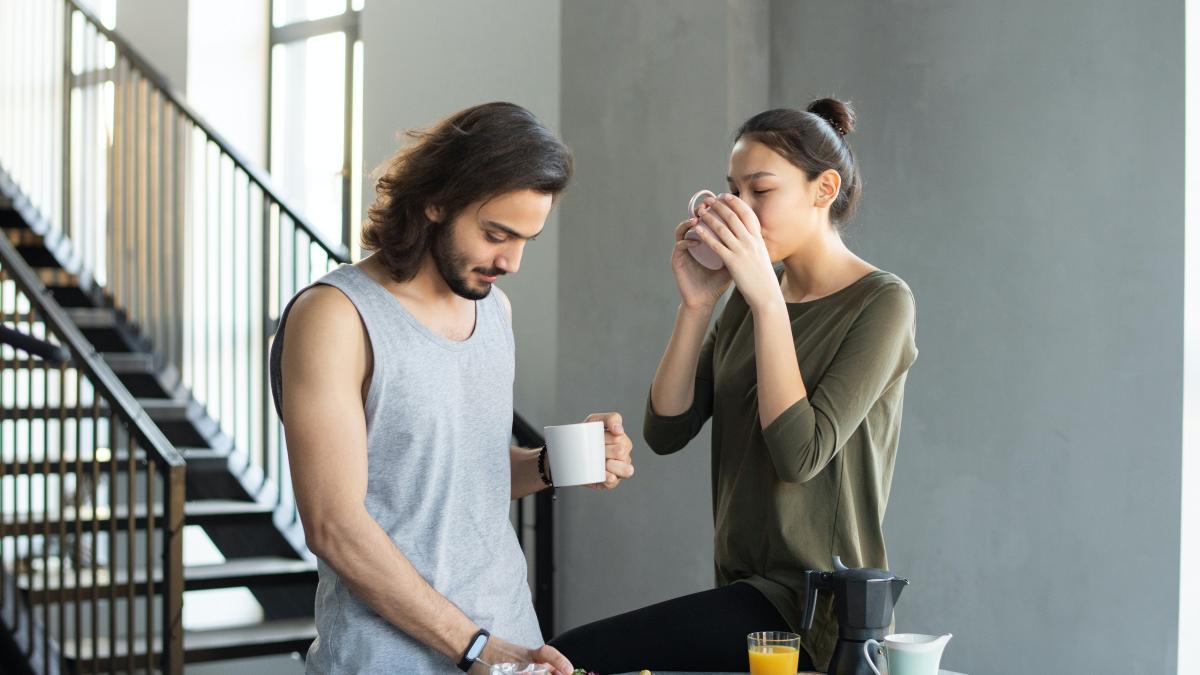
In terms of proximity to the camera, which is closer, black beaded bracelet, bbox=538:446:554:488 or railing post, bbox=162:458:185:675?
black beaded bracelet, bbox=538:446:554:488

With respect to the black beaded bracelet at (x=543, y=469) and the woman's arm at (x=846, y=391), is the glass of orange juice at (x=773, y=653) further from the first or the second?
the black beaded bracelet at (x=543, y=469)

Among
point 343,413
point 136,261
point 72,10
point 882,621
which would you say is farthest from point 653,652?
point 72,10

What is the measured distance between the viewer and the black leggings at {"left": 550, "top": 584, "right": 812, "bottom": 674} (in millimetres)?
1557

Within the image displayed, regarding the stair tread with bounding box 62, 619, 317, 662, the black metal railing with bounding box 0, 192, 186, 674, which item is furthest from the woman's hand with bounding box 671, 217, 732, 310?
the stair tread with bounding box 62, 619, 317, 662

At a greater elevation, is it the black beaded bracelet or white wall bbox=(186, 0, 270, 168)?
white wall bbox=(186, 0, 270, 168)

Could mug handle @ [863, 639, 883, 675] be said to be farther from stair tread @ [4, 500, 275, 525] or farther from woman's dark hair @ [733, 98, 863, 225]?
stair tread @ [4, 500, 275, 525]

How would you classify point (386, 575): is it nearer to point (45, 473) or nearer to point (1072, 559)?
point (1072, 559)

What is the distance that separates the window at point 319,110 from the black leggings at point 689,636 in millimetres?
3857

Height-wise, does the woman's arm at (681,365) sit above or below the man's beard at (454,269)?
below

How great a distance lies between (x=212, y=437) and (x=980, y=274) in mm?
3132

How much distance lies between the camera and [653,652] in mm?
1580

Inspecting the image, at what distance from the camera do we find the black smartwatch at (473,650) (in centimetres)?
140

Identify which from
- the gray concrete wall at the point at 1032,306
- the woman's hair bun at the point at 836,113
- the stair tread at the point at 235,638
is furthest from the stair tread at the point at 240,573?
the woman's hair bun at the point at 836,113

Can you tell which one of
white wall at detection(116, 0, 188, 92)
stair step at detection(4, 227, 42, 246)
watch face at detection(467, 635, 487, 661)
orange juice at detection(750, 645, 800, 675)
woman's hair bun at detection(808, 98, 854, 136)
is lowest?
watch face at detection(467, 635, 487, 661)
